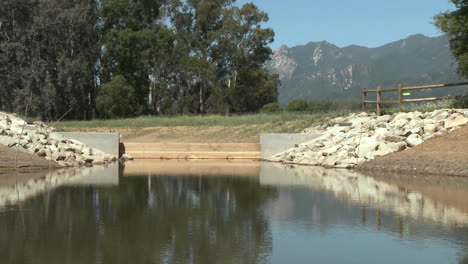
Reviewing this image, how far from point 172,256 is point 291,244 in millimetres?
1859

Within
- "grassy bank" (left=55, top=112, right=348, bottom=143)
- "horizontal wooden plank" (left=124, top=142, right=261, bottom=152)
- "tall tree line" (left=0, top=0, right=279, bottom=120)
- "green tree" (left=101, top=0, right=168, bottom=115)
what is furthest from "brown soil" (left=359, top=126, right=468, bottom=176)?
"green tree" (left=101, top=0, right=168, bottom=115)

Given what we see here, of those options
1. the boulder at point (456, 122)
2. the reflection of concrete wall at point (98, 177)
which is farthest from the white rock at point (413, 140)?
the reflection of concrete wall at point (98, 177)

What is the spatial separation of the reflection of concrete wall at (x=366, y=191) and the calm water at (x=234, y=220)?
0.09ft

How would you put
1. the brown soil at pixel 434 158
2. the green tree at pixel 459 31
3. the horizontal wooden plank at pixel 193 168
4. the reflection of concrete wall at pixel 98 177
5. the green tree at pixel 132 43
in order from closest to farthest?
the reflection of concrete wall at pixel 98 177, the brown soil at pixel 434 158, the horizontal wooden plank at pixel 193 168, the green tree at pixel 459 31, the green tree at pixel 132 43

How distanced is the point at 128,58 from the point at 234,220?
151ft

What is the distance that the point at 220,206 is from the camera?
1256cm

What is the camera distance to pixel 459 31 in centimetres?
2917

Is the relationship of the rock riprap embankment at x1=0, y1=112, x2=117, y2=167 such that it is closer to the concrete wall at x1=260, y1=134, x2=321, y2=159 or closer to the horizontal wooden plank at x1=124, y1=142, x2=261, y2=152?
the horizontal wooden plank at x1=124, y1=142, x2=261, y2=152

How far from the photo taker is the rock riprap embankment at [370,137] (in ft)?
71.5

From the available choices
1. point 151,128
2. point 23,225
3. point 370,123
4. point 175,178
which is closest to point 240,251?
point 23,225

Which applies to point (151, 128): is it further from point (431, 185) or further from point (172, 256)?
point (172, 256)

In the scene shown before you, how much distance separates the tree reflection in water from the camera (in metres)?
7.93

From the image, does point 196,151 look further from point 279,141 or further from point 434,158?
point 434,158

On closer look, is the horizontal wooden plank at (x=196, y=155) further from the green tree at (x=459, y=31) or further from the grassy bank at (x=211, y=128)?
the green tree at (x=459, y=31)
